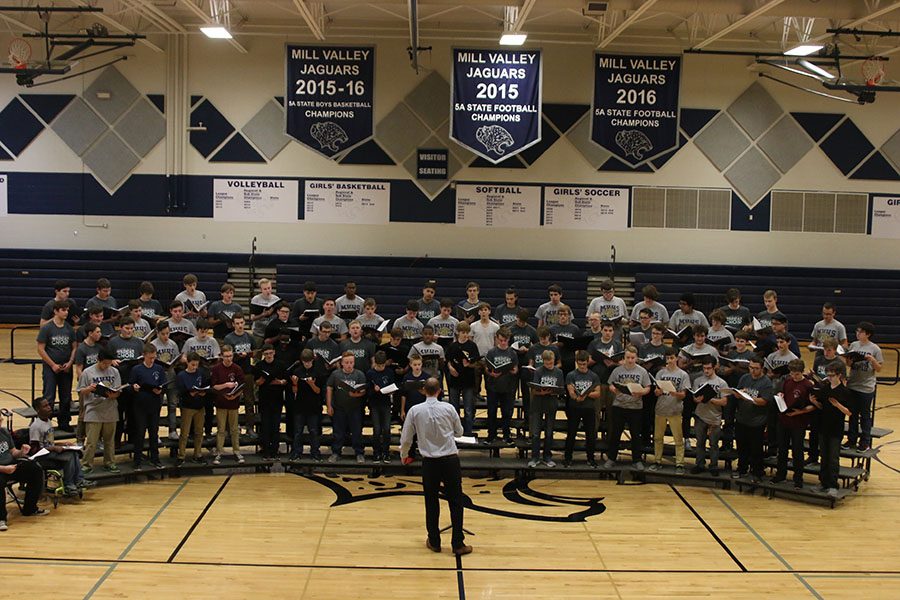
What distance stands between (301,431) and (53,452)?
3.37 meters

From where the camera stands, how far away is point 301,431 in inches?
533

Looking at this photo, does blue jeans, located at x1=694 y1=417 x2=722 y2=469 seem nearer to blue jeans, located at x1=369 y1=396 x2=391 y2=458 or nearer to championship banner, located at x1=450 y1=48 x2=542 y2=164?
blue jeans, located at x1=369 y1=396 x2=391 y2=458

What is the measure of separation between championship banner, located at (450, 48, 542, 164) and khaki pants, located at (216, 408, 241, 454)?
7.54 metres

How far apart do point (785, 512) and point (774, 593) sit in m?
2.77

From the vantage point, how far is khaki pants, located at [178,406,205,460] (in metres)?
13.0

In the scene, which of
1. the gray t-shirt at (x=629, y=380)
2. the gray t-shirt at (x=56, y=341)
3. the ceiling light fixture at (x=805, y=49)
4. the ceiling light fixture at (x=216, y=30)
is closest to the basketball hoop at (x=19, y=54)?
the ceiling light fixture at (x=216, y=30)

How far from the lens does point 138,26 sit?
21.6m

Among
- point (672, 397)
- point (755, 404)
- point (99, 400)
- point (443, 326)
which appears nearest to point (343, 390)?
point (443, 326)

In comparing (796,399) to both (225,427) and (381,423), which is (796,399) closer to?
(381,423)

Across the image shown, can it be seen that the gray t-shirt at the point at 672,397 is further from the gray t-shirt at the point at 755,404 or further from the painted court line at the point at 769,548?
the painted court line at the point at 769,548

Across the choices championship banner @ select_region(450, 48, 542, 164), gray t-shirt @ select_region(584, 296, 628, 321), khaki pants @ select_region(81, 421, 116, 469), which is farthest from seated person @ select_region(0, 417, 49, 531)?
championship banner @ select_region(450, 48, 542, 164)

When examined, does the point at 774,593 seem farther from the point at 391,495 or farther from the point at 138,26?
the point at 138,26

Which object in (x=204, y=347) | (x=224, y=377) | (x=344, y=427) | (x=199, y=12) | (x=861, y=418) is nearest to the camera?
(x=224, y=377)

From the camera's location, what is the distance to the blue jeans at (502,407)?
1370 cm
